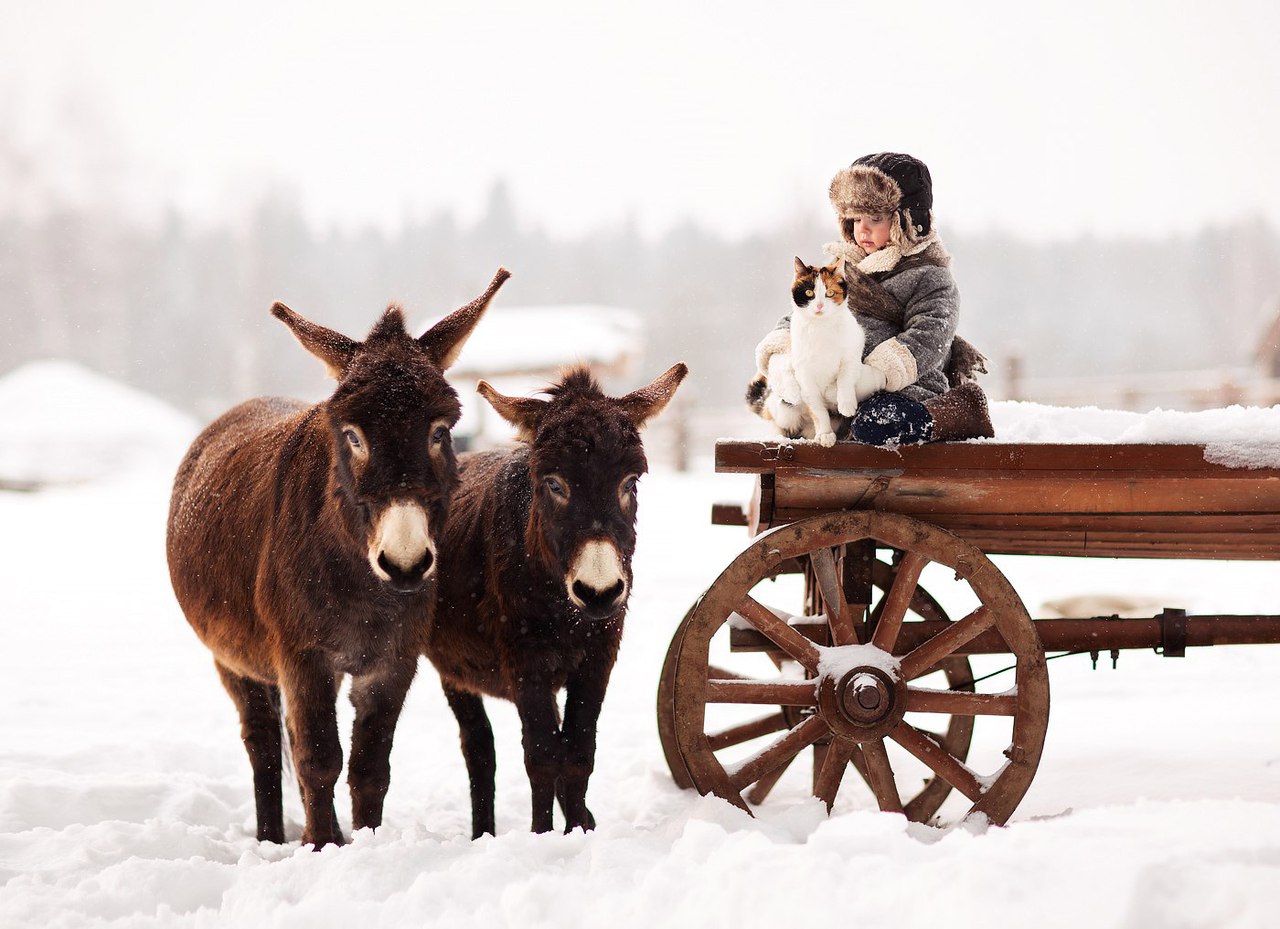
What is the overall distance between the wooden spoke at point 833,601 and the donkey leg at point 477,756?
1800mm

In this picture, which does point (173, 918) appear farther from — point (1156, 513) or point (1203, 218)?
point (1203, 218)

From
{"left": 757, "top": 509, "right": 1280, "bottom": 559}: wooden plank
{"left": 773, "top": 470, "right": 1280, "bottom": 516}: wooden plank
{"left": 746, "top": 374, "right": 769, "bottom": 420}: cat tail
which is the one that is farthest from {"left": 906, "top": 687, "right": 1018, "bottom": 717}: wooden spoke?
{"left": 746, "top": 374, "right": 769, "bottom": 420}: cat tail

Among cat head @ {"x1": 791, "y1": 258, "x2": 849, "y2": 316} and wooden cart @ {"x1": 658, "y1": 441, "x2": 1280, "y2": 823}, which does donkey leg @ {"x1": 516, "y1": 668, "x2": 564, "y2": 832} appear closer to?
wooden cart @ {"x1": 658, "y1": 441, "x2": 1280, "y2": 823}

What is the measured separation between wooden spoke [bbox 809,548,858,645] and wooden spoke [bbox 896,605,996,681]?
22 cm

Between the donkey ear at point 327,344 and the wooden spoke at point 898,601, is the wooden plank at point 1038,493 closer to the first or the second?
the wooden spoke at point 898,601

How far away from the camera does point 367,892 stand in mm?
2854

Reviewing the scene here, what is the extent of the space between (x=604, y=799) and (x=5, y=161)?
3391 centimetres

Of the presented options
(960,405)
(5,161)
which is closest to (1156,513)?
(960,405)

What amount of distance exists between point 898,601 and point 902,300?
120 centimetres

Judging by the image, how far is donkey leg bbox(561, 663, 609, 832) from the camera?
12.7 feet

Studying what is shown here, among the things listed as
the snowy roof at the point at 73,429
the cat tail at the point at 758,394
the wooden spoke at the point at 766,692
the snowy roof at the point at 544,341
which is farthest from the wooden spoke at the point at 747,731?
the snowy roof at the point at 73,429

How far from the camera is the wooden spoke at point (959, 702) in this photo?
3.56 metres

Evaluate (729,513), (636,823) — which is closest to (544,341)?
(729,513)

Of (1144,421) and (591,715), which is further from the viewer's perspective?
(591,715)
